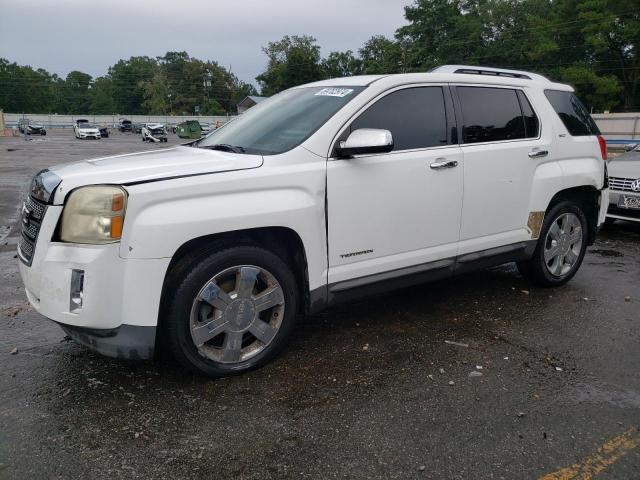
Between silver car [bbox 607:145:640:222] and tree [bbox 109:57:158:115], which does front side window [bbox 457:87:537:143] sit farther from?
tree [bbox 109:57:158:115]

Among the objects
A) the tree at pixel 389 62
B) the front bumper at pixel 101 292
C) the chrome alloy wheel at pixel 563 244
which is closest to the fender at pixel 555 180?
the chrome alloy wheel at pixel 563 244

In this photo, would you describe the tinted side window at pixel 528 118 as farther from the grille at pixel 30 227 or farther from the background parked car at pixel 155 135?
the background parked car at pixel 155 135

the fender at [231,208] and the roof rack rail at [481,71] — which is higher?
the roof rack rail at [481,71]

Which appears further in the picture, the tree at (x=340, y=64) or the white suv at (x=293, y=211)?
the tree at (x=340, y=64)

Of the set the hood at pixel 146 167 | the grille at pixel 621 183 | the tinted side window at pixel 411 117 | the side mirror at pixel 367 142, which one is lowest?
the grille at pixel 621 183

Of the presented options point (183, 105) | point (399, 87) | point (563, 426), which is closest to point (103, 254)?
point (399, 87)

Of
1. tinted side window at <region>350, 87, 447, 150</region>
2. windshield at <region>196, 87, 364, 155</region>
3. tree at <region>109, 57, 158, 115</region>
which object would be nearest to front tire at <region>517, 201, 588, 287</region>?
tinted side window at <region>350, 87, 447, 150</region>

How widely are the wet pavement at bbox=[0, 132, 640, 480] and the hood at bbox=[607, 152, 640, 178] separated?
3715 mm

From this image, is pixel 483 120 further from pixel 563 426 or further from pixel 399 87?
pixel 563 426

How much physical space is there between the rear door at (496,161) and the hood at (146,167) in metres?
1.80

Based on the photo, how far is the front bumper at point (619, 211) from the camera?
733 centimetres

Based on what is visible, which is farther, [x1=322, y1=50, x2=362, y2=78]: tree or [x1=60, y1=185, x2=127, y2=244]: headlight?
[x1=322, y1=50, x2=362, y2=78]: tree

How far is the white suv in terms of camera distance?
9.39ft

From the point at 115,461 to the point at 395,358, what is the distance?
1859mm
